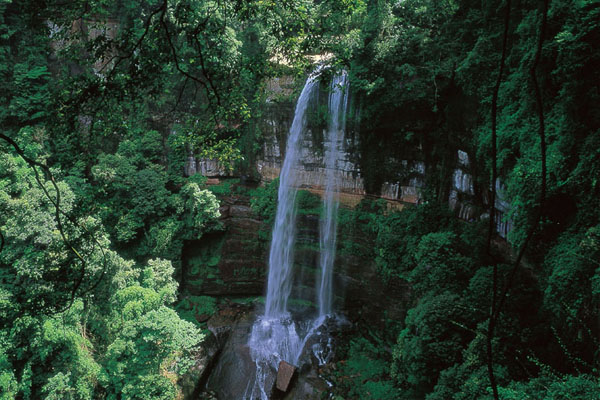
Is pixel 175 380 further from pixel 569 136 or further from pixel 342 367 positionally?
pixel 569 136

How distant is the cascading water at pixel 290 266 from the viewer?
1098 cm

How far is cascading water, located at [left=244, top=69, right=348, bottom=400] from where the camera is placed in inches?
432

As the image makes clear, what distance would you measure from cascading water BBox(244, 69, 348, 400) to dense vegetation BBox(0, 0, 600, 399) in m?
0.63

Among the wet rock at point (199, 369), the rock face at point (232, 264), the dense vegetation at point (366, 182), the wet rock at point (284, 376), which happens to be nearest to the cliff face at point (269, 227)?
the rock face at point (232, 264)

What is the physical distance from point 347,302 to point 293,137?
19.4 feet

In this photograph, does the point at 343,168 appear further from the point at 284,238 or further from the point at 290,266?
the point at 290,266

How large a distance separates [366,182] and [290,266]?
4084 millimetres

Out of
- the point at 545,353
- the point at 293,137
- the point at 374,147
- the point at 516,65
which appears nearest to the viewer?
the point at 545,353

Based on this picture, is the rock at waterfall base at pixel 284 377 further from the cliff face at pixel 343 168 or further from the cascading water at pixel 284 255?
the cliff face at pixel 343 168

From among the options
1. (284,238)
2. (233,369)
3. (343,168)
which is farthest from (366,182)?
(233,369)

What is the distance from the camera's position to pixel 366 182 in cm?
1198

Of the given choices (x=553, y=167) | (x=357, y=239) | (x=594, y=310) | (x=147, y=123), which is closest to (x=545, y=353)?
(x=594, y=310)

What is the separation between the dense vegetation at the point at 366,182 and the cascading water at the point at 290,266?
630 millimetres

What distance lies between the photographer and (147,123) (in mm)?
15047
